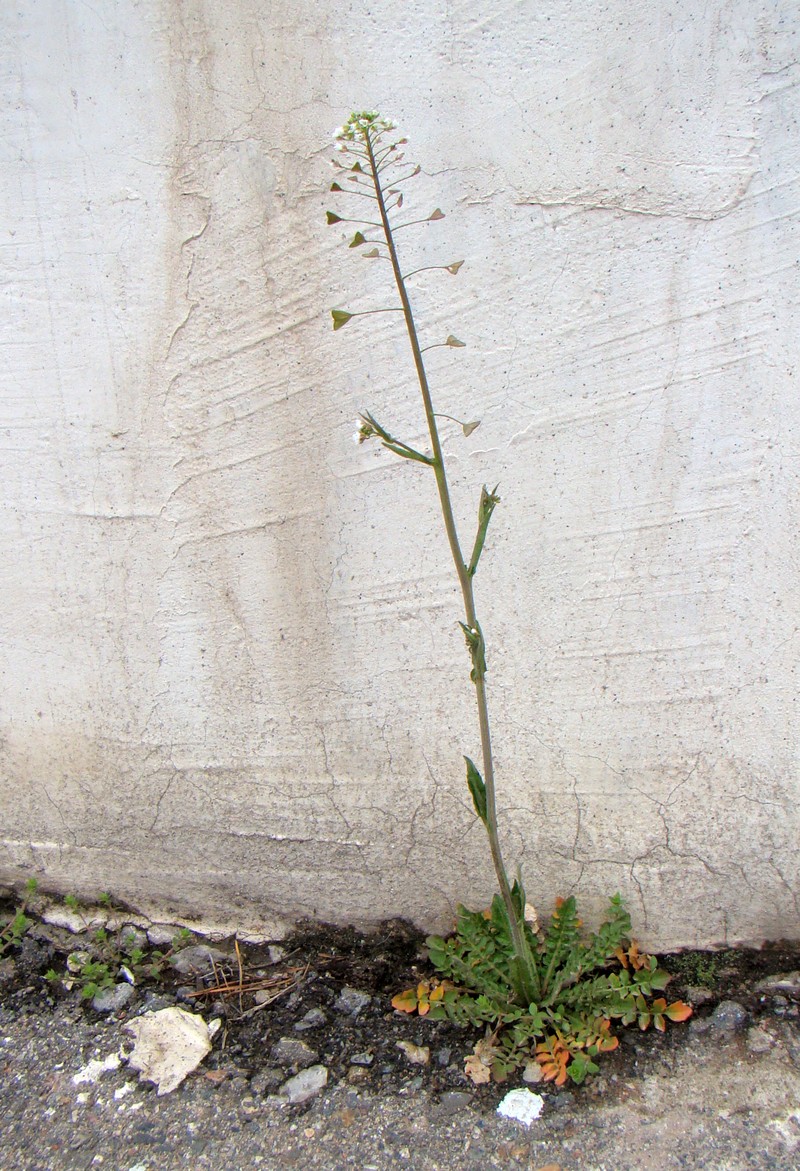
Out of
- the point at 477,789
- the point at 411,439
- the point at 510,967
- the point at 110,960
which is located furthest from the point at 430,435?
the point at 110,960

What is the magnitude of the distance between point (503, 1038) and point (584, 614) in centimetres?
88

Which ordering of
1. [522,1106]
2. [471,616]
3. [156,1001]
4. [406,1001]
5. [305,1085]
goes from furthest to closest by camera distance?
[156,1001] → [406,1001] → [305,1085] → [522,1106] → [471,616]

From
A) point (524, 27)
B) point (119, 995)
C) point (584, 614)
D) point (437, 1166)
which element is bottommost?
point (437, 1166)

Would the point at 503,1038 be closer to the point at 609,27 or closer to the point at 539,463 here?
the point at 539,463

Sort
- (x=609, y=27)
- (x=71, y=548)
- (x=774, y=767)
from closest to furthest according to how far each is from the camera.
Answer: (x=609, y=27) → (x=774, y=767) → (x=71, y=548)

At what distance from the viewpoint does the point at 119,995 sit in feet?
6.71

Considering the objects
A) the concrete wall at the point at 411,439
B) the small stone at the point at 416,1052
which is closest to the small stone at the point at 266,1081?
the small stone at the point at 416,1052

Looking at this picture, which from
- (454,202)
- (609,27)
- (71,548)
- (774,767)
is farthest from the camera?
(71,548)

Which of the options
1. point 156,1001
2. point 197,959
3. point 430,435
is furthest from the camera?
point 197,959

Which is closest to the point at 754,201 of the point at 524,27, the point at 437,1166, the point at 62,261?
the point at 524,27

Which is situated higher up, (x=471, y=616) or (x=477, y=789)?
(x=471, y=616)

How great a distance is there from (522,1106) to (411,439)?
1.33 m

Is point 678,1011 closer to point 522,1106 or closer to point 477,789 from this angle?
point 522,1106

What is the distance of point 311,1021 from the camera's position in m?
1.91
